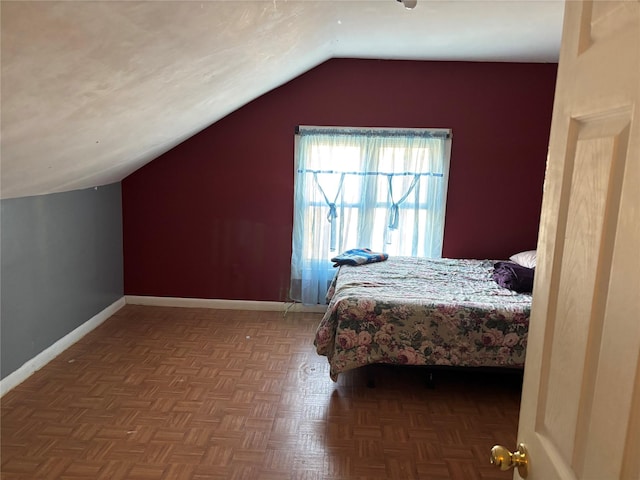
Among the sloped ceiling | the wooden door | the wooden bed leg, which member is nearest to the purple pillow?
the wooden bed leg

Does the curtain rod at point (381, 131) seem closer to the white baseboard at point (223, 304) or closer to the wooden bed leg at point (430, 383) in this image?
the white baseboard at point (223, 304)

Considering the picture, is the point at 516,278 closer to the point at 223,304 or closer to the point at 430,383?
the point at 430,383

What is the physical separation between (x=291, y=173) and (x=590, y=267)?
3.86 metres

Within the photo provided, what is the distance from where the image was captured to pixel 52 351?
11.3 feet

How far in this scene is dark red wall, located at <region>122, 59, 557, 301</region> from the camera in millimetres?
4320

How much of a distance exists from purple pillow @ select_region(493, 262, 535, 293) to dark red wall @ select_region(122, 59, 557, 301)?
3.08ft

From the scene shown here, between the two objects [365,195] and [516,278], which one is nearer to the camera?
[516,278]

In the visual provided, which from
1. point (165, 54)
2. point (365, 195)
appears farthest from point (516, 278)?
A: point (165, 54)

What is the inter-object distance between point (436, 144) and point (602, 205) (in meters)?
3.76

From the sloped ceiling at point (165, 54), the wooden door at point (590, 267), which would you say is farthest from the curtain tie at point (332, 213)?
the wooden door at point (590, 267)

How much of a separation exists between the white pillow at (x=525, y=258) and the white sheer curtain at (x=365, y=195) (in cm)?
68

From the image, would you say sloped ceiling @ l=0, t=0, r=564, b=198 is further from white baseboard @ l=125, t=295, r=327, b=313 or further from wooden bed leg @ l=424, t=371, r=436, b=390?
wooden bed leg @ l=424, t=371, r=436, b=390

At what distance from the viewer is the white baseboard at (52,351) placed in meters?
2.99

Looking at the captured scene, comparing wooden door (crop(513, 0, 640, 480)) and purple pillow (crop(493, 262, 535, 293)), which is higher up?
wooden door (crop(513, 0, 640, 480))
